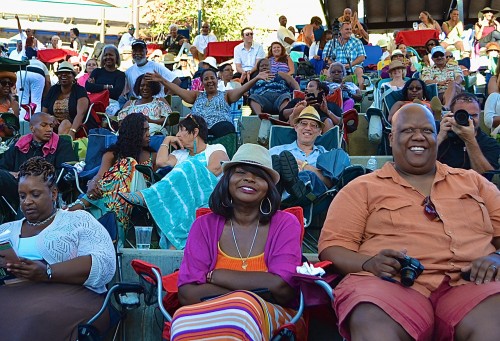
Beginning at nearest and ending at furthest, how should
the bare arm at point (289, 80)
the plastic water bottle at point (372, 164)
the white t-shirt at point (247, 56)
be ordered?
the plastic water bottle at point (372, 164)
the bare arm at point (289, 80)
the white t-shirt at point (247, 56)

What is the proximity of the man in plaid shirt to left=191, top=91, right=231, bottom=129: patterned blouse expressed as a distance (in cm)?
407

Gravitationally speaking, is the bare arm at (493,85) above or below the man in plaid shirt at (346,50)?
below

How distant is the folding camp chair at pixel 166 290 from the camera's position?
3.92 m

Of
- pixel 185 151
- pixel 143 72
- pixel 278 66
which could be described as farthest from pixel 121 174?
pixel 278 66

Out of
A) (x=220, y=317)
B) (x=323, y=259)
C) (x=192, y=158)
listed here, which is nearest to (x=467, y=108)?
(x=192, y=158)

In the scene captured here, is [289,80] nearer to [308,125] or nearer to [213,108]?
[213,108]

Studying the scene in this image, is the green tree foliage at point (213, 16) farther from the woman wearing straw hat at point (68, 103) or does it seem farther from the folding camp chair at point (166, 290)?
the folding camp chair at point (166, 290)

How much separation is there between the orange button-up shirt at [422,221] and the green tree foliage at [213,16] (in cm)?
1986

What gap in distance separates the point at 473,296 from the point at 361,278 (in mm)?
518

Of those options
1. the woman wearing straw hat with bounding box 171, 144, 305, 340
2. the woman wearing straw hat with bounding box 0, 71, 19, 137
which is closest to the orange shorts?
the woman wearing straw hat with bounding box 171, 144, 305, 340

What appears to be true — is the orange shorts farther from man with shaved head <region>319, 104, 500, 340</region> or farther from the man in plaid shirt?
the man in plaid shirt

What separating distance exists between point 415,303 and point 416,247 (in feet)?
1.22

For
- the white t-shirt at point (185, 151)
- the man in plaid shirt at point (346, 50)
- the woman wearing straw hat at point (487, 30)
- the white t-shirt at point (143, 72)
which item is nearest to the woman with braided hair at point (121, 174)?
the white t-shirt at point (185, 151)

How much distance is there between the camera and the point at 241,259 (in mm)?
4238
